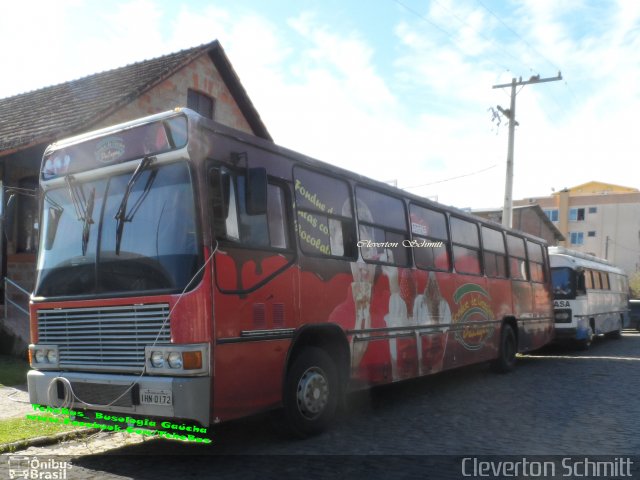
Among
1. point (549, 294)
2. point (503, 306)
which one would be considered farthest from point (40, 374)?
point (549, 294)

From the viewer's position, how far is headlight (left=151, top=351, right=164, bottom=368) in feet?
17.4

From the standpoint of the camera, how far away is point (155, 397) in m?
5.21

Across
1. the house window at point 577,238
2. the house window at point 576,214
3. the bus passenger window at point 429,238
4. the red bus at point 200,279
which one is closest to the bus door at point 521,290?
the bus passenger window at point 429,238

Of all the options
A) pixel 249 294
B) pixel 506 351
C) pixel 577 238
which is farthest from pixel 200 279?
pixel 577 238

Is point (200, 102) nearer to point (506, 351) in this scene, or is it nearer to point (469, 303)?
point (469, 303)

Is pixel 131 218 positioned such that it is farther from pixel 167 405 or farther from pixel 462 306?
pixel 462 306

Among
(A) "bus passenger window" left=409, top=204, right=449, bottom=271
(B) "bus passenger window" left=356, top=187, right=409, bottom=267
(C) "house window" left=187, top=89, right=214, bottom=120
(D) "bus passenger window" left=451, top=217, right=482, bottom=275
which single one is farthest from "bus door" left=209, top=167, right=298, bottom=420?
(C) "house window" left=187, top=89, right=214, bottom=120

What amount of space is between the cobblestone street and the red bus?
0.49m

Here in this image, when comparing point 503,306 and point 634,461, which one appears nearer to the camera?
point 634,461

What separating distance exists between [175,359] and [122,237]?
50.1 inches

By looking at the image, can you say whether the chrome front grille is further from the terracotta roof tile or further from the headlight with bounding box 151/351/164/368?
the terracotta roof tile

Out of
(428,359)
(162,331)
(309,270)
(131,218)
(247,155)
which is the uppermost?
(247,155)

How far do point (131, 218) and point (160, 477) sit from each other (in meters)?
2.28

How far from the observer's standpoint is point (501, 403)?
887 cm
